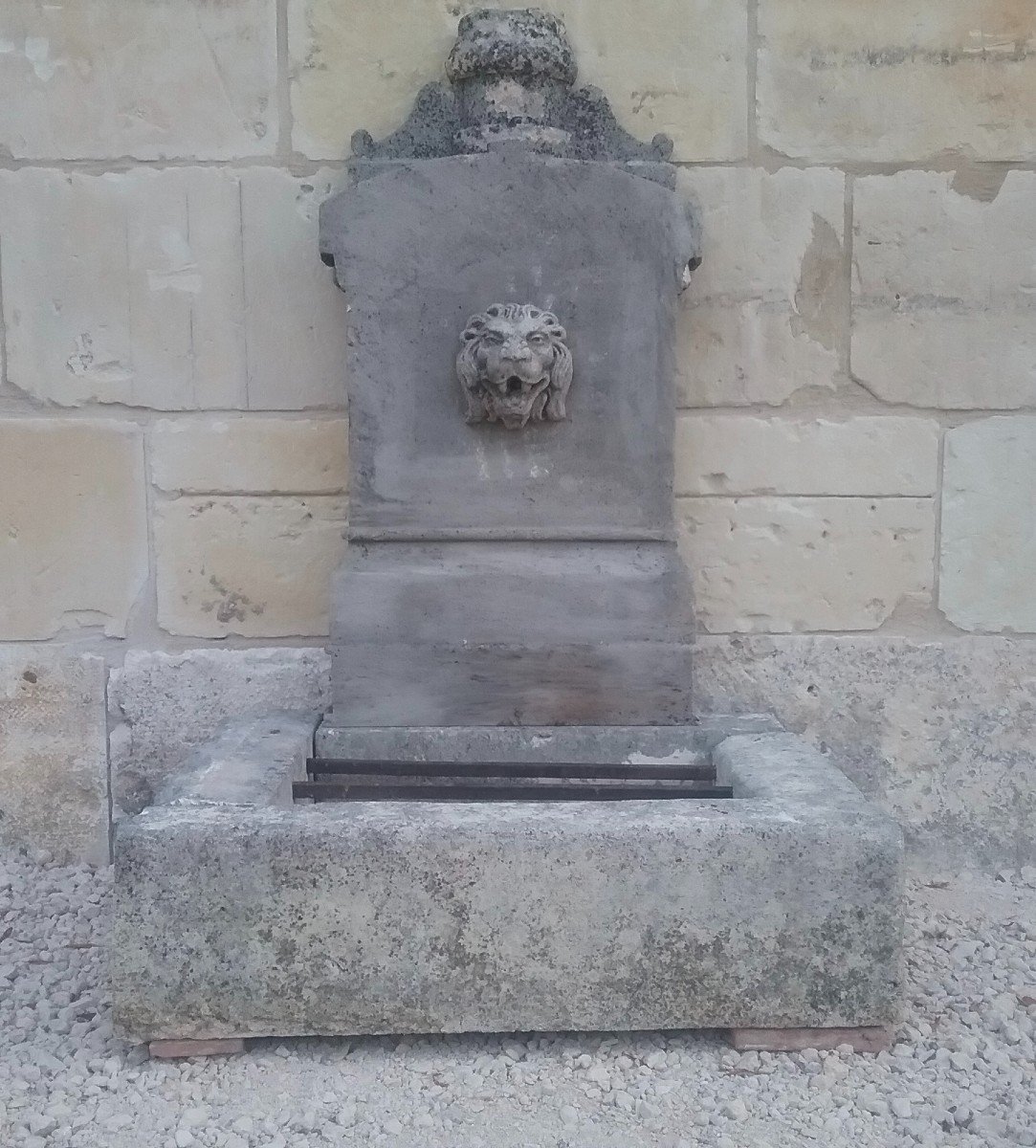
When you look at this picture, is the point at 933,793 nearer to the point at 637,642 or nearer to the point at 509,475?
the point at 637,642

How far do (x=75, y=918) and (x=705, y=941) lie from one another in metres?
1.46

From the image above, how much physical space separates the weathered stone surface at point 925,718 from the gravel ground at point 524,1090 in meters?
0.77

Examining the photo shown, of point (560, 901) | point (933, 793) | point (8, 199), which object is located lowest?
point (933, 793)

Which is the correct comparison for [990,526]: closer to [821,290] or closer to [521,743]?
[821,290]

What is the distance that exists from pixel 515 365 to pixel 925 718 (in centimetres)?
135

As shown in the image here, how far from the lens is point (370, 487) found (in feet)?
8.14

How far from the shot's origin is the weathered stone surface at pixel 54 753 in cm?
274

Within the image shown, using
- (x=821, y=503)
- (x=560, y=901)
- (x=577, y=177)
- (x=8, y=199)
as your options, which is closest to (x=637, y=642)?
(x=821, y=503)

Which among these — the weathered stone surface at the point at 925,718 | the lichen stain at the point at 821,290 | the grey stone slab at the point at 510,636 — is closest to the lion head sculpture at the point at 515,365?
the grey stone slab at the point at 510,636

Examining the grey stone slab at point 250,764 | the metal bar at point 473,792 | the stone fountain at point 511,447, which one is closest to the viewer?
the grey stone slab at point 250,764

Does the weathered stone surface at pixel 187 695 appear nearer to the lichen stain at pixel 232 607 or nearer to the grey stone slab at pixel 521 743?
the lichen stain at pixel 232 607

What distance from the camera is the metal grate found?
2193mm

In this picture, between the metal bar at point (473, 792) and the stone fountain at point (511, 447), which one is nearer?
the metal bar at point (473, 792)

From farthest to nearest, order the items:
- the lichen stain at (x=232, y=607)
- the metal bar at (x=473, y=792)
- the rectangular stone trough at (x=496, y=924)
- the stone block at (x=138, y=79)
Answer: the lichen stain at (x=232, y=607) → the stone block at (x=138, y=79) → the metal bar at (x=473, y=792) → the rectangular stone trough at (x=496, y=924)
